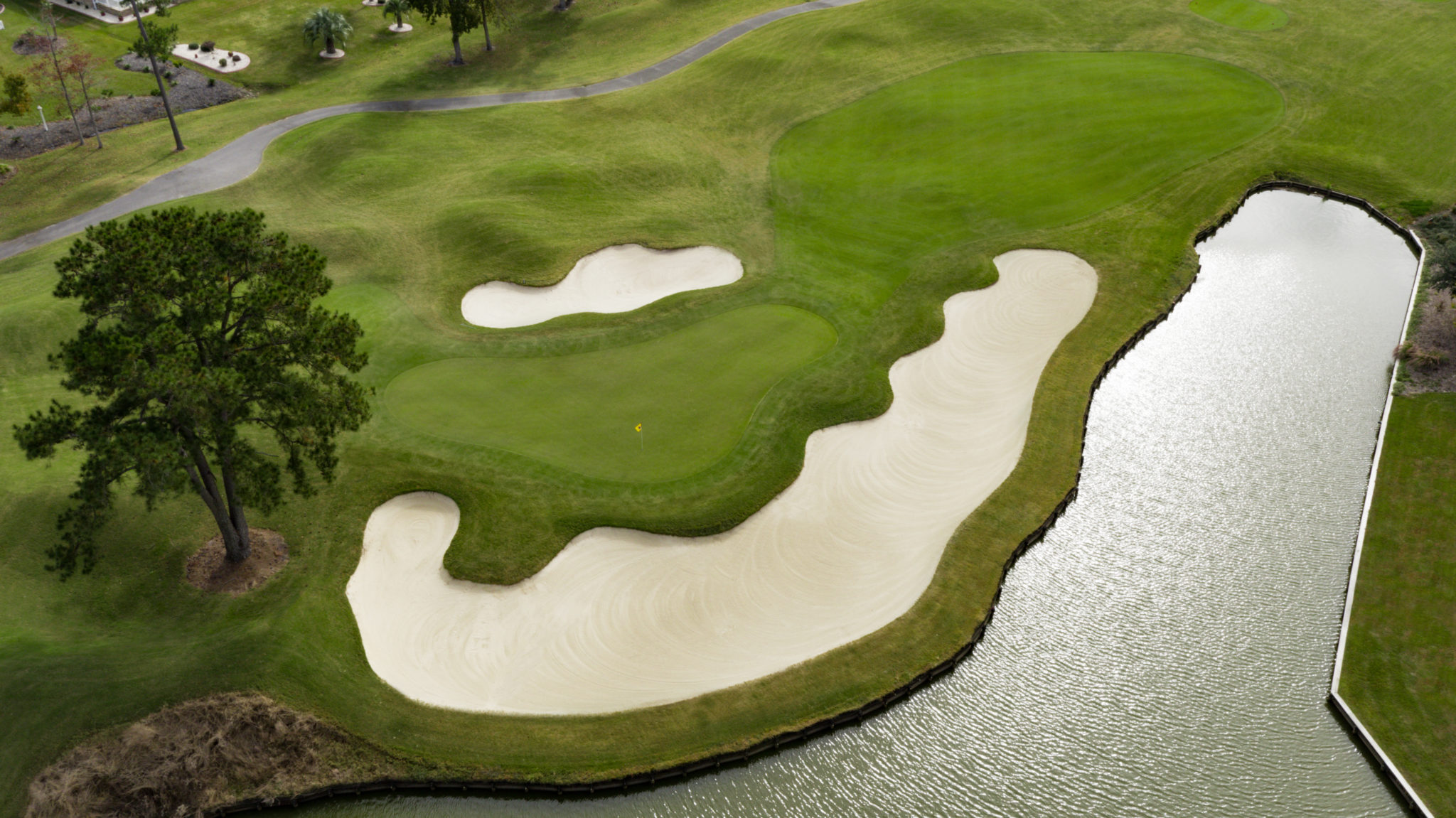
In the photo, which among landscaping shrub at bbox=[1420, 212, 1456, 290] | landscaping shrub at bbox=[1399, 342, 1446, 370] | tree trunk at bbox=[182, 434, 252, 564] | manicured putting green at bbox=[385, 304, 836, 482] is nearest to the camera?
tree trunk at bbox=[182, 434, 252, 564]

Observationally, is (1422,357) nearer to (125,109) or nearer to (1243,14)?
(1243,14)

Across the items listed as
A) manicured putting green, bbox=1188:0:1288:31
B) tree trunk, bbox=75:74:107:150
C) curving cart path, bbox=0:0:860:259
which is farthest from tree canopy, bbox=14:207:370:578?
manicured putting green, bbox=1188:0:1288:31

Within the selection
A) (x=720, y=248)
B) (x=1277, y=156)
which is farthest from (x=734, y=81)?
(x=1277, y=156)

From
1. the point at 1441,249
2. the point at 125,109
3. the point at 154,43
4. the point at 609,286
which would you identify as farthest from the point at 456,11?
the point at 1441,249

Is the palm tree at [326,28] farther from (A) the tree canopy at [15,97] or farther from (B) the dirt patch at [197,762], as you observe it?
(B) the dirt patch at [197,762]

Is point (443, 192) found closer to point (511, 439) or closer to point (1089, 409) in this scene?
point (511, 439)

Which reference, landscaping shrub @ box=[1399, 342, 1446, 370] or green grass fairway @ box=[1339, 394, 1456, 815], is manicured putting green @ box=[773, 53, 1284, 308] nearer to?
landscaping shrub @ box=[1399, 342, 1446, 370]
